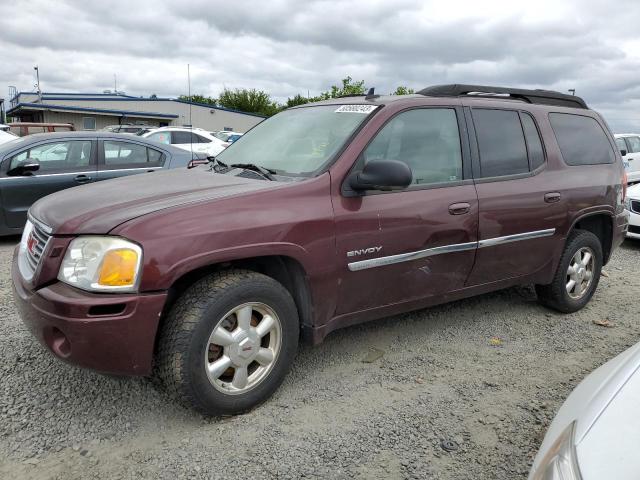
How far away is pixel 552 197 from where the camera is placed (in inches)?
166

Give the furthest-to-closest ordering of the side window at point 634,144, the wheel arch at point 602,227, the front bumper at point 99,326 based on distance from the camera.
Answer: the side window at point 634,144 < the wheel arch at point 602,227 < the front bumper at point 99,326

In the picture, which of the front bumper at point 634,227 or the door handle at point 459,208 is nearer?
the door handle at point 459,208

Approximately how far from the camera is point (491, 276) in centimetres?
400

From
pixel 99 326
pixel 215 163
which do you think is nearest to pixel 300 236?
pixel 99 326

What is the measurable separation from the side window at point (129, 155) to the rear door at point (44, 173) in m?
0.19

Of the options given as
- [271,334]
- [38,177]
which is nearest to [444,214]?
[271,334]

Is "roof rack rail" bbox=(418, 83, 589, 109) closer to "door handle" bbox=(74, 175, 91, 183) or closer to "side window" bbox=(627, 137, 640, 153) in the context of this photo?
"door handle" bbox=(74, 175, 91, 183)

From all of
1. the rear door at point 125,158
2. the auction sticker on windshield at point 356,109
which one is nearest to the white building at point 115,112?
the rear door at point 125,158

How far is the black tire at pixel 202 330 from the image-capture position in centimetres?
264

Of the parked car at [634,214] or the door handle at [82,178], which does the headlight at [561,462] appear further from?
the parked car at [634,214]

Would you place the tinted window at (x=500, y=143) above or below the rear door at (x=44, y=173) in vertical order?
above

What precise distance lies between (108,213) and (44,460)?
1.19 metres

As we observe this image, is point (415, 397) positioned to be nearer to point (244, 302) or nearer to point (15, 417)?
point (244, 302)

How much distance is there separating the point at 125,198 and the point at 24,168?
459 centimetres
